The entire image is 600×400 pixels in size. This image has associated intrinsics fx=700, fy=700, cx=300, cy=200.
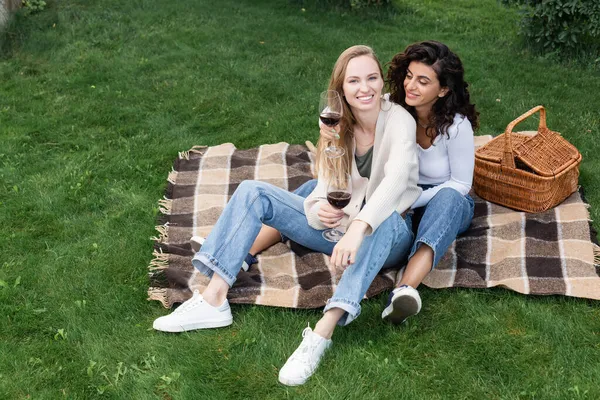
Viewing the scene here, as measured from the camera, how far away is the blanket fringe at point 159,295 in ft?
14.1

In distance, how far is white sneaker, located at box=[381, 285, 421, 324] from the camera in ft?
12.5

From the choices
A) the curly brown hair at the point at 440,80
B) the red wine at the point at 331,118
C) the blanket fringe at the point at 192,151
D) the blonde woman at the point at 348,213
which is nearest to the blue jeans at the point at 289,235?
the blonde woman at the point at 348,213

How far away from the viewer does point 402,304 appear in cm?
385

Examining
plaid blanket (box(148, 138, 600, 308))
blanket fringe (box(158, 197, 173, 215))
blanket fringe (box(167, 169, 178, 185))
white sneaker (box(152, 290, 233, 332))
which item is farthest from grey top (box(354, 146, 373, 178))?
blanket fringe (box(167, 169, 178, 185))

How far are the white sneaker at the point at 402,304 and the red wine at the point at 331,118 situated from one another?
996 millimetres

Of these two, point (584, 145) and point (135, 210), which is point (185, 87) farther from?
point (584, 145)

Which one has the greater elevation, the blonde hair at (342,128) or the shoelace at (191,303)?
the blonde hair at (342,128)

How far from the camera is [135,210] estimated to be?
541 cm

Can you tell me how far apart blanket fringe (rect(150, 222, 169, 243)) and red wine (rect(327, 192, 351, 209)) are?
5.61 ft

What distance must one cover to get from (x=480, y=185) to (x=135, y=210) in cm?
263

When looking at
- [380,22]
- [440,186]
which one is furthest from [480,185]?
[380,22]

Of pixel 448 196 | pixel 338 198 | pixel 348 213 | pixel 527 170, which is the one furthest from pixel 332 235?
pixel 527 170

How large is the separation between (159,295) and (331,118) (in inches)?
62.8

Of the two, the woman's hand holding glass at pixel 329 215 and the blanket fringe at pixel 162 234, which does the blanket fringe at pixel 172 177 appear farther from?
the woman's hand holding glass at pixel 329 215
